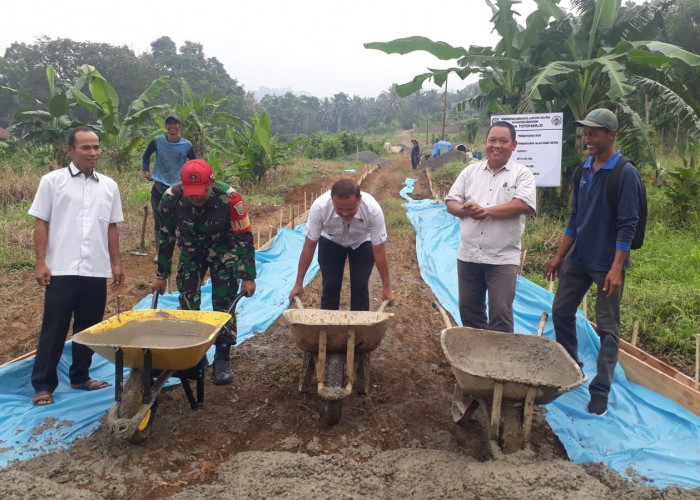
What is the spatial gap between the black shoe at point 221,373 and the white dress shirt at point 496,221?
1.83 meters

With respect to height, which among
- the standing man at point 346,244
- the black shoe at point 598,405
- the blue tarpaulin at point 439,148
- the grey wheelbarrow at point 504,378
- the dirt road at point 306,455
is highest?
the blue tarpaulin at point 439,148

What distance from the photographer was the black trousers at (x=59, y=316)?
117 inches

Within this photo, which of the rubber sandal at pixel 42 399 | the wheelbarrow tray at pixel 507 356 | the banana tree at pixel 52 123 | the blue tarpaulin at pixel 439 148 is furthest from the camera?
the blue tarpaulin at pixel 439 148

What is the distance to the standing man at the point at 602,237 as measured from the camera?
9.19 ft

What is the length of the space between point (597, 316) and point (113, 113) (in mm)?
9624

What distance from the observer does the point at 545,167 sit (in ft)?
18.4

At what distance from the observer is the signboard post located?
→ 5535mm

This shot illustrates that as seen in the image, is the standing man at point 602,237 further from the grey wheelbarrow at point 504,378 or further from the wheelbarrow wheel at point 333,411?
the wheelbarrow wheel at point 333,411

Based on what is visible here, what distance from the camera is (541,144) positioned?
5.60 m

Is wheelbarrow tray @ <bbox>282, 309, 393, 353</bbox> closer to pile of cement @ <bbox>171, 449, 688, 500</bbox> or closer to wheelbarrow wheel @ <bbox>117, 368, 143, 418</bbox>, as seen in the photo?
pile of cement @ <bbox>171, 449, 688, 500</bbox>

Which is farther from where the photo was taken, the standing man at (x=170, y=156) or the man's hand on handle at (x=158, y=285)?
the standing man at (x=170, y=156)

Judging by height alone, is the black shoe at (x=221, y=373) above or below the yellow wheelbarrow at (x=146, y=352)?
below

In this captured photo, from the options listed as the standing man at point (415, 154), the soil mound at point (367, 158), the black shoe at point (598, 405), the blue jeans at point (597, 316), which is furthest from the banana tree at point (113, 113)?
the soil mound at point (367, 158)

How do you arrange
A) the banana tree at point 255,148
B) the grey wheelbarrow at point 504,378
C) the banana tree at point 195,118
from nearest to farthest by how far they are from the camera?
1. the grey wheelbarrow at point 504,378
2. the banana tree at point 195,118
3. the banana tree at point 255,148
